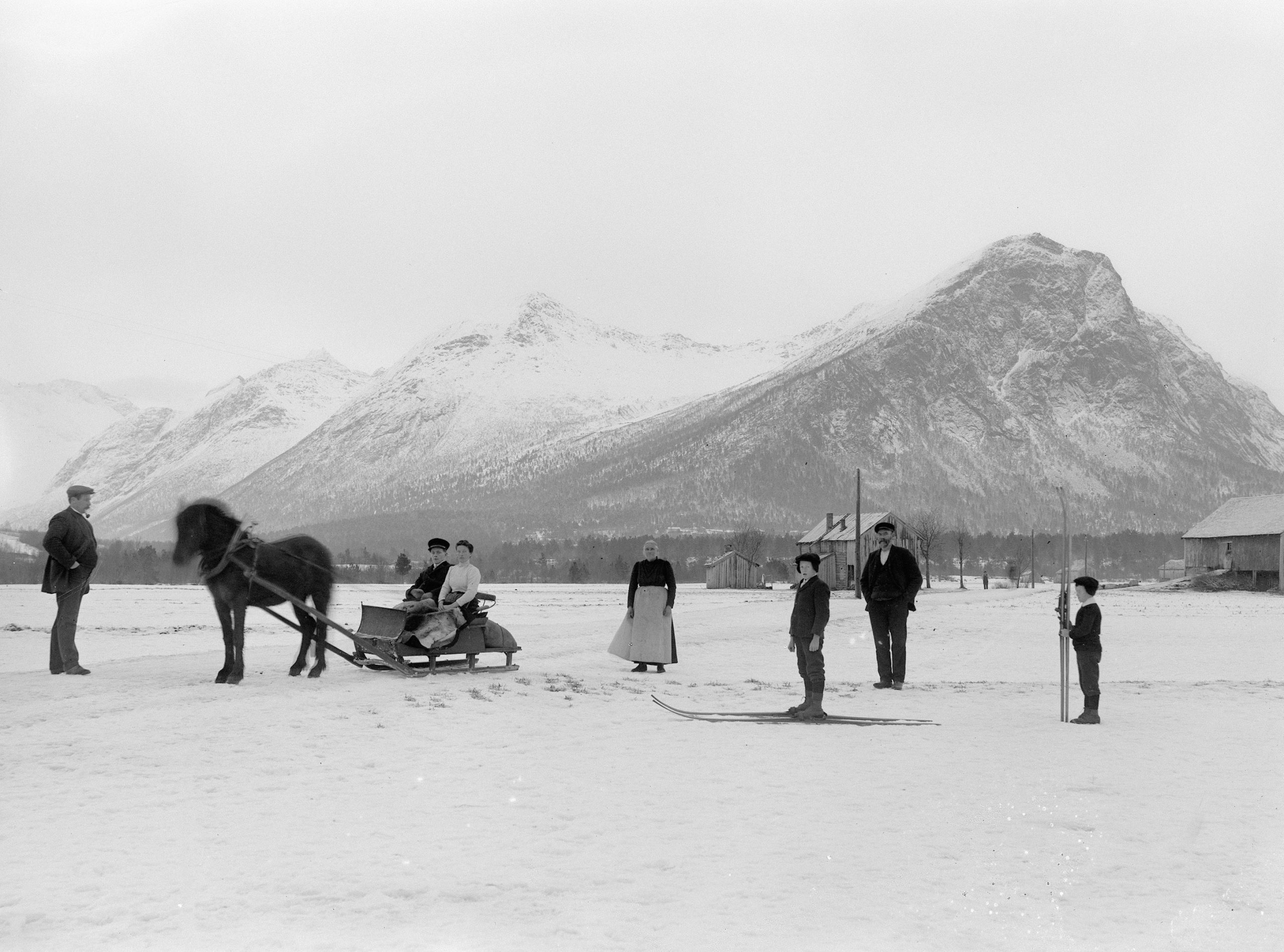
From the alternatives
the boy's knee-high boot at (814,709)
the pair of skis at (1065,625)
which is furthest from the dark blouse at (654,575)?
the pair of skis at (1065,625)

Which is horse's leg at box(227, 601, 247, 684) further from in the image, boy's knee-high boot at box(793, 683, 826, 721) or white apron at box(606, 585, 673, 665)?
boy's knee-high boot at box(793, 683, 826, 721)

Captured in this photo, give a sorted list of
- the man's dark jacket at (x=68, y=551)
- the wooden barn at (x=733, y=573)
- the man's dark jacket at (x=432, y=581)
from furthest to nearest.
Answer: the wooden barn at (x=733, y=573) → the man's dark jacket at (x=432, y=581) → the man's dark jacket at (x=68, y=551)

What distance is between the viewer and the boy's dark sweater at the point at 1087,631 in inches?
432

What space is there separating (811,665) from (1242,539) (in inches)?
2471

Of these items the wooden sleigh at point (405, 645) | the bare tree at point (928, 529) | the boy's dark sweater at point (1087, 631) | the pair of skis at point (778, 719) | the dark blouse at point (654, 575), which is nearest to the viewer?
the pair of skis at point (778, 719)

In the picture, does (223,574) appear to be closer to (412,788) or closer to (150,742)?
(150,742)

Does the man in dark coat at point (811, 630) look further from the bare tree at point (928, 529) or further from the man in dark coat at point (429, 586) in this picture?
the bare tree at point (928, 529)

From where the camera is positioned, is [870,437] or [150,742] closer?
[150,742]

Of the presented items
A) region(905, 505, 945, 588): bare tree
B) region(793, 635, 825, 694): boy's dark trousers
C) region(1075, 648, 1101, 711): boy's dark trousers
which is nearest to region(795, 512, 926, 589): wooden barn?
region(905, 505, 945, 588): bare tree

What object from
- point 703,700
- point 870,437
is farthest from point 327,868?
point 870,437

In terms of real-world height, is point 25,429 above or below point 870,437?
below

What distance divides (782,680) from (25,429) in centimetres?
984

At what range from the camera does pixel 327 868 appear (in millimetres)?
5793

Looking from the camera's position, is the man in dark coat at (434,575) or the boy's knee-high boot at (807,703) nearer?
the boy's knee-high boot at (807,703)
